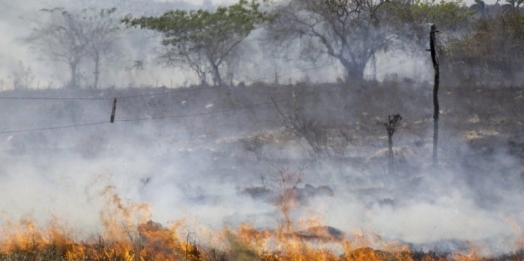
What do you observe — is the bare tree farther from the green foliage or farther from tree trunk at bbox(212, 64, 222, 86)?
the green foliage

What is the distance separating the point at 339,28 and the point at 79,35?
22425 mm

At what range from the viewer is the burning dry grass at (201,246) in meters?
13.5

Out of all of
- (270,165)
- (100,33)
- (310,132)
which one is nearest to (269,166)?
(270,165)

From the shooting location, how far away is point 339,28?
38.0 metres

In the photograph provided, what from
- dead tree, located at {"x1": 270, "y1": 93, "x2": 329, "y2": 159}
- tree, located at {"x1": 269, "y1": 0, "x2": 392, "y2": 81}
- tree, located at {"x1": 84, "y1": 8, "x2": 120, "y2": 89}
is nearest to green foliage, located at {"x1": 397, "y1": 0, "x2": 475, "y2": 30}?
tree, located at {"x1": 269, "y1": 0, "x2": 392, "y2": 81}

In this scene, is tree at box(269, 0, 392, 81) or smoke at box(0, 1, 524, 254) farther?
tree at box(269, 0, 392, 81)

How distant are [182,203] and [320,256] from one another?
932 cm

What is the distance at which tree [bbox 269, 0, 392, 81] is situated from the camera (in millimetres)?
37500

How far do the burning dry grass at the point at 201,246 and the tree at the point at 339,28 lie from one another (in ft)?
78.1

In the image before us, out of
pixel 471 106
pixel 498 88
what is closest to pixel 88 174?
pixel 471 106

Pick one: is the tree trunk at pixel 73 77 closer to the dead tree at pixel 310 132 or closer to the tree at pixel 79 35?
the tree at pixel 79 35

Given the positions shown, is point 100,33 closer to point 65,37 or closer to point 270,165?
point 65,37

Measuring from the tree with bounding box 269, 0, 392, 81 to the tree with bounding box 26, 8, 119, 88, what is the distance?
1691cm

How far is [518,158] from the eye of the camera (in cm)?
2628
